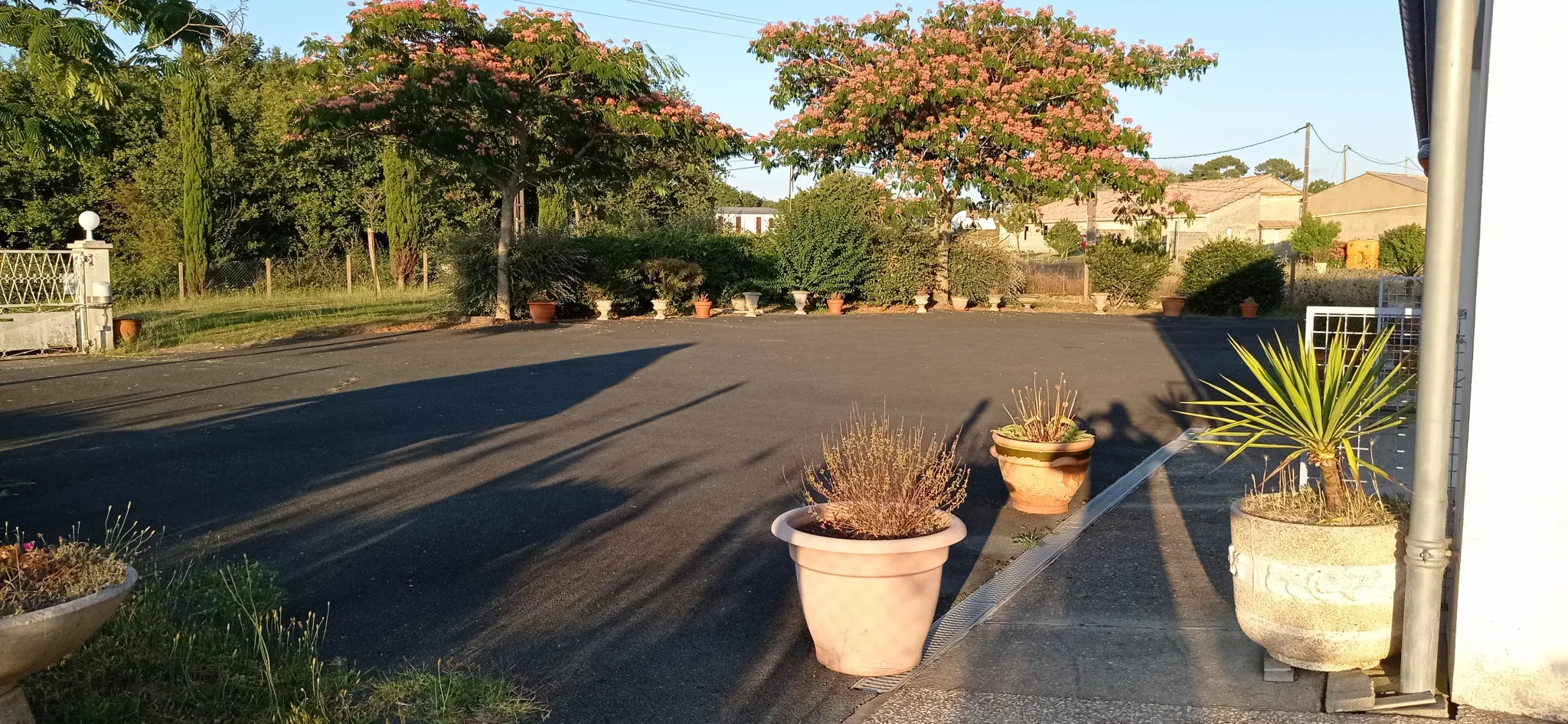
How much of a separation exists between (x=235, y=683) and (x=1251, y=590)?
11.9 feet

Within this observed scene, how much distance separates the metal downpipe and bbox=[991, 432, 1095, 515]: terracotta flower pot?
3.07 metres

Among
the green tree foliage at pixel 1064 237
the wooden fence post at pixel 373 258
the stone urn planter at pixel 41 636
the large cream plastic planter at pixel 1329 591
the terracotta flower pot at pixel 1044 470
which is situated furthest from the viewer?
the green tree foliage at pixel 1064 237

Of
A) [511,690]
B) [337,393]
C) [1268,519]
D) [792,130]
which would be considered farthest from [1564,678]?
[792,130]

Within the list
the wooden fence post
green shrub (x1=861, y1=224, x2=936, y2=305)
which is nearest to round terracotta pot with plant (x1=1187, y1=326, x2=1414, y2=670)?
green shrub (x1=861, y1=224, x2=936, y2=305)

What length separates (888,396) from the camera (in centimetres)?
1213

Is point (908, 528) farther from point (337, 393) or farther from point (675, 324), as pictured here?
point (675, 324)

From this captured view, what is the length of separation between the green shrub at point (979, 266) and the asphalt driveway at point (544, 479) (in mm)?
11734

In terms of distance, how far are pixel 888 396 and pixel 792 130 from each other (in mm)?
16508

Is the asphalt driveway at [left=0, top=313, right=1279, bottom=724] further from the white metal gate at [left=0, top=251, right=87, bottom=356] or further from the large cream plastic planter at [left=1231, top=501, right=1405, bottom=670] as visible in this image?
the large cream plastic planter at [left=1231, top=501, right=1405, bottom=670]

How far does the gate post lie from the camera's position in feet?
53.9

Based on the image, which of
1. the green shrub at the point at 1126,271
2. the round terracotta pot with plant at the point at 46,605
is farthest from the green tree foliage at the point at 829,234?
the round terracotta pot with plant at the point at 46,605

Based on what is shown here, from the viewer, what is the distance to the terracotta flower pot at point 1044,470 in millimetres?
6801

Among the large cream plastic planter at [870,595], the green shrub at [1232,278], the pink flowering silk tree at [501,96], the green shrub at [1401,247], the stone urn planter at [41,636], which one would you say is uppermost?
the pink flowering silk tree at [501,96]

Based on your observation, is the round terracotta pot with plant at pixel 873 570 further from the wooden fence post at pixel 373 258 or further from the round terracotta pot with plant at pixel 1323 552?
the wooden fence post at pixel 373 258
